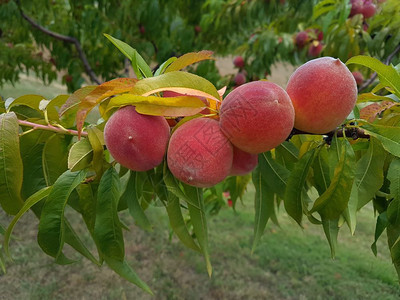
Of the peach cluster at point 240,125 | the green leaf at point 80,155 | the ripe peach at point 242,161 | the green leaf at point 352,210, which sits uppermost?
→ the peach cluster at point 240,125

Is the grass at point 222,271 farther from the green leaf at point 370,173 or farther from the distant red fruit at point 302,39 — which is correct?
the green leaf at point 370,173

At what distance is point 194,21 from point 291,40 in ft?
3.05

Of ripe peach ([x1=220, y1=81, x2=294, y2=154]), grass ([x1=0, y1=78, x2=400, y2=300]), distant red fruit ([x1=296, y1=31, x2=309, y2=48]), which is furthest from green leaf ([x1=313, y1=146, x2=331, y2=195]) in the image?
distant red fruit ([x1=296, y1=31, x2=309, y2=48])

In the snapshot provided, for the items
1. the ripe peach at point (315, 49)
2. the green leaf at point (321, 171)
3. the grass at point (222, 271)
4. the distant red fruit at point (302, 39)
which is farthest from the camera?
the distant red fruit at point (302, 39)

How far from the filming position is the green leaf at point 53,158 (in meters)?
0.56

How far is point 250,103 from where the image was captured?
1.31ft

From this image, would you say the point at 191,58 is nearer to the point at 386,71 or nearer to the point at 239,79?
the point at 386,71

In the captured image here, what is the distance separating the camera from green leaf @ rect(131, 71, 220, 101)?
15.9 inches

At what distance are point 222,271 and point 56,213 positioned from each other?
6.40 ft

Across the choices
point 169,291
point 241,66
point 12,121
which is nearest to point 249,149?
point 12,121

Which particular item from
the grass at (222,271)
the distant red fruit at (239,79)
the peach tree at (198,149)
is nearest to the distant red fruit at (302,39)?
the distant red fruit at (239,79)

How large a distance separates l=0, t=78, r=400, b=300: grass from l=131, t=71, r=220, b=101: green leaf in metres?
1.43

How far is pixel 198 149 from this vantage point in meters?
0.41

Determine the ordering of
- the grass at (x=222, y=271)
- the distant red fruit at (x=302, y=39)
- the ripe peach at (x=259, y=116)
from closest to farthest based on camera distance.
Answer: the ripe peach at (x=259, y=116) < the grass at (x=222, y=271) < the distant red fruit at (x=302, y=39)
